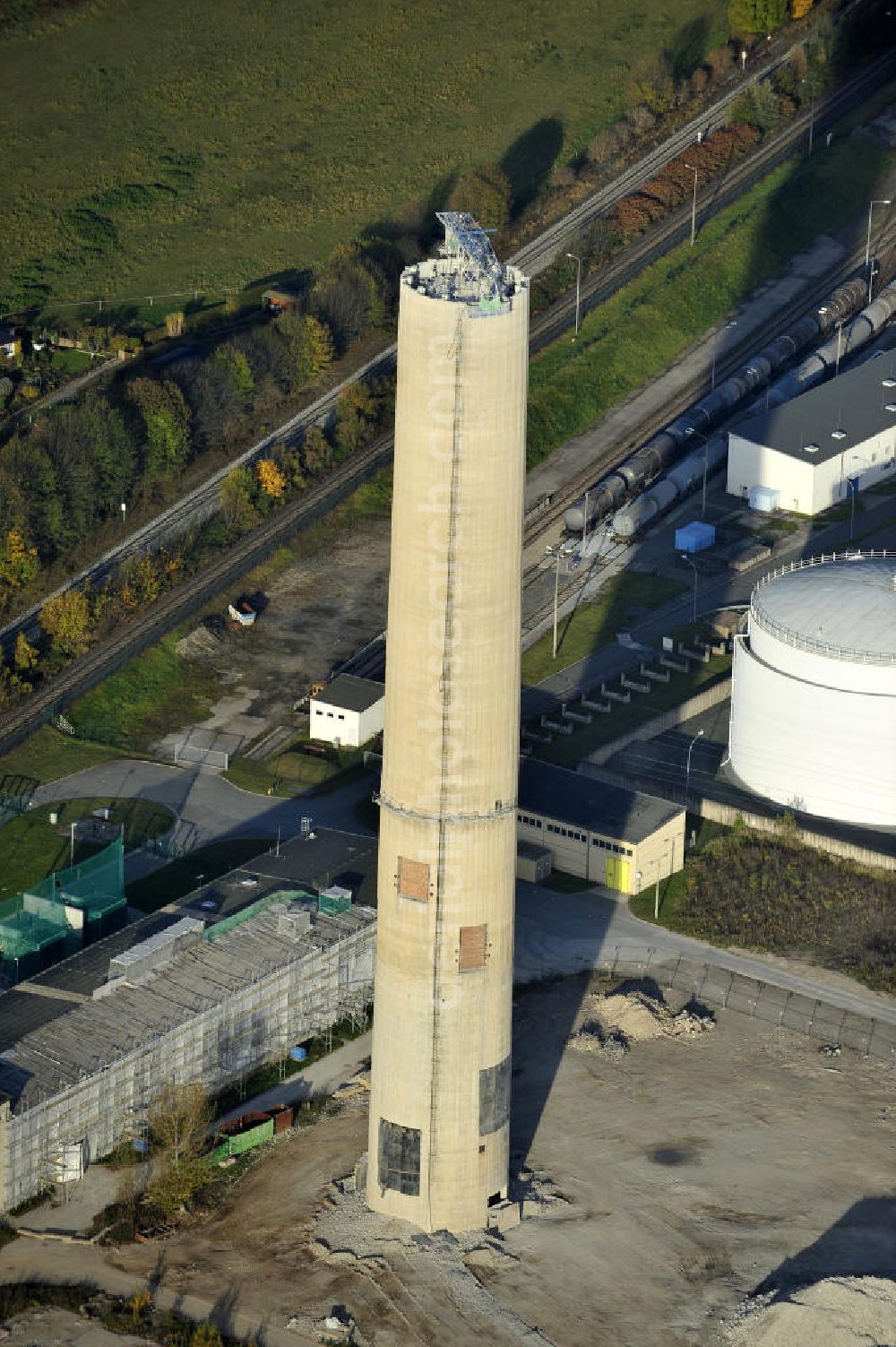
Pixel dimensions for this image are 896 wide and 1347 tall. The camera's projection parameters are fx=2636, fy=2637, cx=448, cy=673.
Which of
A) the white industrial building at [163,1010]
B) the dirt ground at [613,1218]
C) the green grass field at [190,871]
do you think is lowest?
the green grass field at [190,871]

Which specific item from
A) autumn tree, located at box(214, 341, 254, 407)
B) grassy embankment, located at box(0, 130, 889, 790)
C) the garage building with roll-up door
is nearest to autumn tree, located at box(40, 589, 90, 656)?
grassy embankment, located at box(0, 130, 889, 790)

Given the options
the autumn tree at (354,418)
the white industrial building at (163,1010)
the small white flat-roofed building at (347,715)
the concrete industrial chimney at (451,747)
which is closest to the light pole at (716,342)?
the autumn tree at (354,418)

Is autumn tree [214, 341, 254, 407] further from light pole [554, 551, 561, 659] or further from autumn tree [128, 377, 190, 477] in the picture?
light pole [554, 551, 561, 659]

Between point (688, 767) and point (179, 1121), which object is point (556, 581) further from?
point (179, 1121)

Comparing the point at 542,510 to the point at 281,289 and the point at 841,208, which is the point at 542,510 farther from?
the point at 841,208

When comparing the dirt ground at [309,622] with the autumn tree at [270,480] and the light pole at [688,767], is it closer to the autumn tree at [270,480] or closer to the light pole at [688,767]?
the autumn tree at [270,480]

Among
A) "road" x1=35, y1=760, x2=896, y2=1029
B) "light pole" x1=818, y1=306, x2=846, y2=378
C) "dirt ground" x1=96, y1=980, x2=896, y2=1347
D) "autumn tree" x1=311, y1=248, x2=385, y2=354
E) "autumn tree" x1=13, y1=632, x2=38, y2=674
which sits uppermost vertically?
"autumn tree" x1=311, y1=248, x2=385, y2=354
